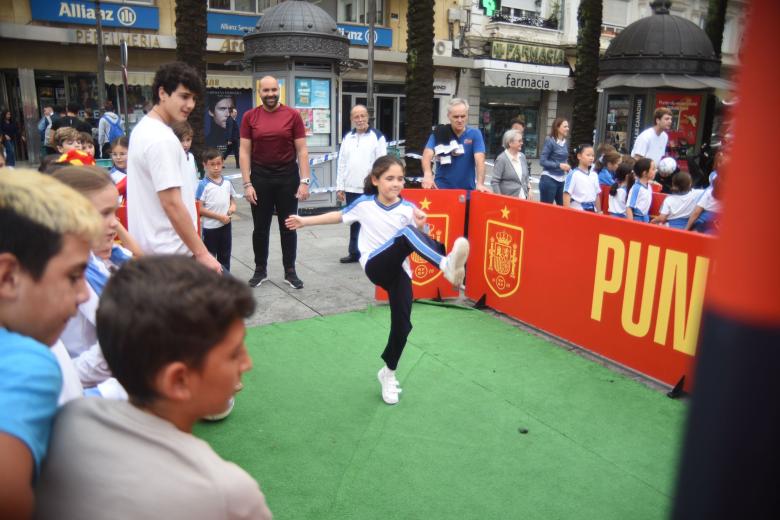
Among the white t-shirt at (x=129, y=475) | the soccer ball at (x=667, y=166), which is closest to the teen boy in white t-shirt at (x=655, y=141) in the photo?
the soccer ball at (x=667, y=166)

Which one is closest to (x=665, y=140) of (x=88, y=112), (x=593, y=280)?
(x=593, y=280)

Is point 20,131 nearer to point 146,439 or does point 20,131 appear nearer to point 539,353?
point 539,353

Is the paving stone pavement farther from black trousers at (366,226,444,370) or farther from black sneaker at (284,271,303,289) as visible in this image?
black trousers at (366,226,444,370)

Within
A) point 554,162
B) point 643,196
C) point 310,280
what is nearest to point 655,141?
point 554,162

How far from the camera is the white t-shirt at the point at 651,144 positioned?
9.76m

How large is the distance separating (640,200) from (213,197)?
182 inches

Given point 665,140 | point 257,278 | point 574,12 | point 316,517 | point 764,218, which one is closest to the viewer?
point 764,218

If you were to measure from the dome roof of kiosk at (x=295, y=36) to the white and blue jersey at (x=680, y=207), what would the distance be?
6785 mm

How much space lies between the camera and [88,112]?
18031 millimetres

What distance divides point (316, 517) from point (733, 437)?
108 inches

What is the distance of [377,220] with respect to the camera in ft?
14.3

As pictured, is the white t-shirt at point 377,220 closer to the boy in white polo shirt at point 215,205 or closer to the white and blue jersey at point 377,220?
the white and blue jersey at point 377,220

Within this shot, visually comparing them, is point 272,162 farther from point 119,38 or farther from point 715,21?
point 715,21

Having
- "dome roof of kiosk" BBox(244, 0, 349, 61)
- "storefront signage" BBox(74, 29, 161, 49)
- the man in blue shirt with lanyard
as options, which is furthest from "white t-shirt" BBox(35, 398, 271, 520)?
"storefront signage" BBox(74, 29, 161, 49)
